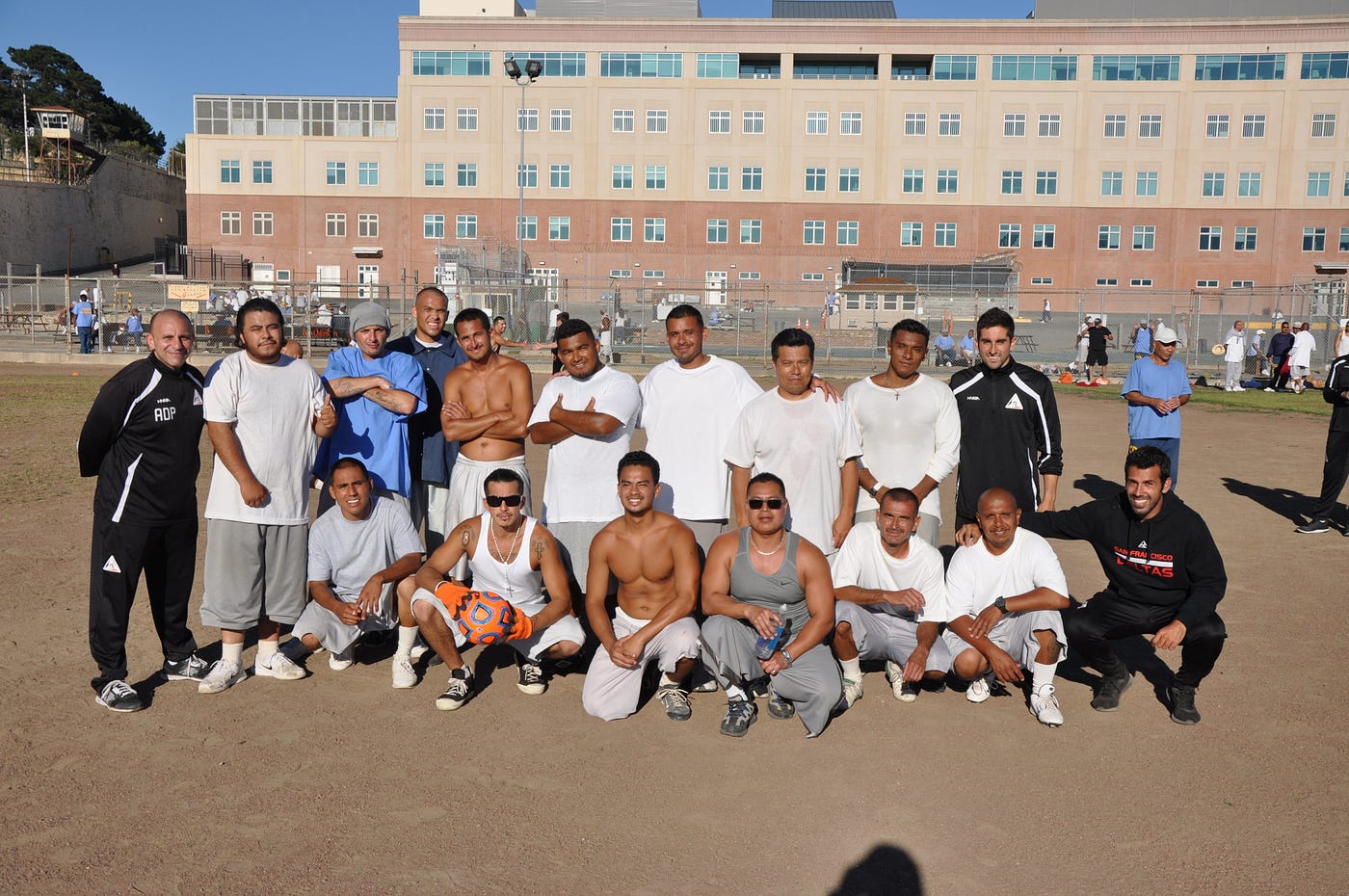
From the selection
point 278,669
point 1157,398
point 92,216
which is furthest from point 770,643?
point 92,216

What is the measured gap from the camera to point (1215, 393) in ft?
89.9

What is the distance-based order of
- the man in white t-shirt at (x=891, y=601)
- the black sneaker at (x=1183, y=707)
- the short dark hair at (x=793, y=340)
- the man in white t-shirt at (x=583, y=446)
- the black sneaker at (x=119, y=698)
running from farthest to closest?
the man in white t-shirt at (x=583, y=446)
the short dark hair at (x=793, y=340)
the man in white t-shirt at (x=891, y=601)
the black sneaker at (x=1183, y=707)
the black sneaker at (x=119, y=698)

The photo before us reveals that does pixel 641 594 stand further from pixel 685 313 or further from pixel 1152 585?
pixel 1152 585

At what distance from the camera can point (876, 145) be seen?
60125 millimetres

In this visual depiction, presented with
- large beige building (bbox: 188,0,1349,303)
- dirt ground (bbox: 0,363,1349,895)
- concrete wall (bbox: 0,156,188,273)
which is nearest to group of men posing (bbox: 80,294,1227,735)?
dirt ground (bbox: 0,363,1349,895)

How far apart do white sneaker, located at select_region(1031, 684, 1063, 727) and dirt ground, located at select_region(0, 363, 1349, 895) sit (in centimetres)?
6

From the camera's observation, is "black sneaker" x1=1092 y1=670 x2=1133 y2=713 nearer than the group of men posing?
No

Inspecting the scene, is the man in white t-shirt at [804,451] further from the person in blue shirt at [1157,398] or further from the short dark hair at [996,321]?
the person in blue shirt at [1157,398]

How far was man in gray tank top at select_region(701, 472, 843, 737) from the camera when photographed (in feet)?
18.0

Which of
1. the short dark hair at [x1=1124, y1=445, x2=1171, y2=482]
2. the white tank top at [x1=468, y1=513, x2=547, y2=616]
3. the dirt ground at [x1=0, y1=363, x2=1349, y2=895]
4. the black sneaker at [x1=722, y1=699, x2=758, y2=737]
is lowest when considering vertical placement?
the dirt ground at [x1=0, y1=363, x2=1349, y2=895]

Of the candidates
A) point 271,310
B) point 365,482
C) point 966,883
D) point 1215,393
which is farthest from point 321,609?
point 1215,393

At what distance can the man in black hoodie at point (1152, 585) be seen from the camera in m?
5.60

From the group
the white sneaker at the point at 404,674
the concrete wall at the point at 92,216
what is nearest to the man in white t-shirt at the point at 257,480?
the white sneaker at the point at 404,674

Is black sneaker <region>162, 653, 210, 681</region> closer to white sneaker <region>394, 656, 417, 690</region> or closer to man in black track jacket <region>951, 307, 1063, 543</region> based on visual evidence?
white sneaker <region>394, 656, 417, 690</region>
